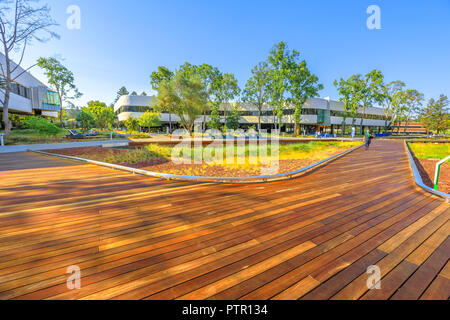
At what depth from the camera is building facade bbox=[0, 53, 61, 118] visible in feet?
87.8

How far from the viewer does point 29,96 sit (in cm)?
3338

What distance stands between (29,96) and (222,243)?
157 ft

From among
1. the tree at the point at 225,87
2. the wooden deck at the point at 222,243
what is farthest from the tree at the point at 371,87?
the wooden deck at the point at 222,243

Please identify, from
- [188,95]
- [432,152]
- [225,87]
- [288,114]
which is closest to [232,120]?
[225,87]

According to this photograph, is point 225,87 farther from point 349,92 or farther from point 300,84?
point 349,92

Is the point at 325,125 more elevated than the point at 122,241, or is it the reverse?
the point at 325,125

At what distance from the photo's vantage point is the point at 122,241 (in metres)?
2.52

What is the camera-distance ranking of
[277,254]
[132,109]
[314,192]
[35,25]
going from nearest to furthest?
[277,254] → [314,192] → [35,25] → [132,109]

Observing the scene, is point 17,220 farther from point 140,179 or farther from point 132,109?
point 132,109

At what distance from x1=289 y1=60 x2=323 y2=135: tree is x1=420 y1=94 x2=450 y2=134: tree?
112ft

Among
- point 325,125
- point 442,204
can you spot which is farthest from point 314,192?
point 325,125

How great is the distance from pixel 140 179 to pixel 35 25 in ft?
70.5

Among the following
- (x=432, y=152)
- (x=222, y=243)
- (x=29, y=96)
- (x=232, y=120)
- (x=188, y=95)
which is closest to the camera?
(x=222, y=243)

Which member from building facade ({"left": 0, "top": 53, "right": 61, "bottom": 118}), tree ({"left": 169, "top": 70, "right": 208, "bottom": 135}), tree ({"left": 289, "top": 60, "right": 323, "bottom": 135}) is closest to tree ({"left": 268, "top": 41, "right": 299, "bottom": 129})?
tree ({"left": 289, "top": 60, "right": 323, "bottom": 135})
